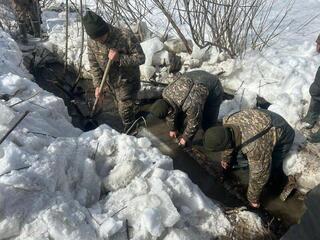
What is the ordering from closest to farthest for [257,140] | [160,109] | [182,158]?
1. [257,140]
2. [160,109]
3. [182,158]

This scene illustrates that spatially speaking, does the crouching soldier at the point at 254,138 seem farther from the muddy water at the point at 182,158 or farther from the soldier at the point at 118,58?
the soldier at the point at 118,58

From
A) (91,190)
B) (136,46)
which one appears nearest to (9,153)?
(91,190)

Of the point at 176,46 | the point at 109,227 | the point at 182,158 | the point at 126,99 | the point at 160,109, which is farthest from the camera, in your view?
the point at 176,46

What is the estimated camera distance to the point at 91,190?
3.89 metres

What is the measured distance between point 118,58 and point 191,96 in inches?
44.9

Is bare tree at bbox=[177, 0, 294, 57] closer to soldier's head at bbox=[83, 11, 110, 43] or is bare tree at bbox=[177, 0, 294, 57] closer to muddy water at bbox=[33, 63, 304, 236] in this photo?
muddy water at bbox=[33, 63, 304, 236]

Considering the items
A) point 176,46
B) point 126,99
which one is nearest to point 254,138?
point 126,99

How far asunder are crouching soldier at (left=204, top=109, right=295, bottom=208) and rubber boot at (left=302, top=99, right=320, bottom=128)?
1.32 metres

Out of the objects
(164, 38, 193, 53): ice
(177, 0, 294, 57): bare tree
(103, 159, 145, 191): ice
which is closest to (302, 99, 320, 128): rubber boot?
(177, 0, 294, 57): bare tree

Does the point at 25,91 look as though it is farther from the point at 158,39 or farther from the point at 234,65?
the point at 234,65

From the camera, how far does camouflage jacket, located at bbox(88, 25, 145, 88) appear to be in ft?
18.1

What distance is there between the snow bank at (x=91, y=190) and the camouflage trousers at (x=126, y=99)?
1320mm

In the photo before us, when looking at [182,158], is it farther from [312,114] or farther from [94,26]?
[94,26]

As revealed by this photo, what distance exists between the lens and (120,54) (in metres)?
5.52
